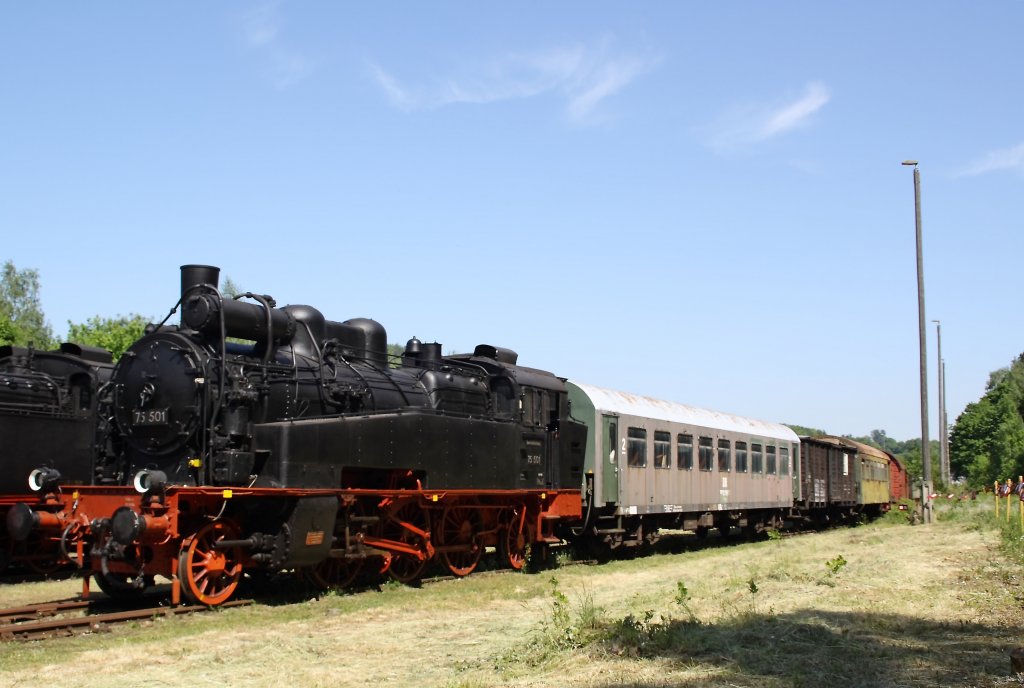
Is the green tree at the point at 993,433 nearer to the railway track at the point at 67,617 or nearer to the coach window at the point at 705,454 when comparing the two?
the coach window at the point at 705,454

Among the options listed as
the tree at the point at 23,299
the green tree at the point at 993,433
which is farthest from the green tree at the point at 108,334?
the green tree at the point at 993,433

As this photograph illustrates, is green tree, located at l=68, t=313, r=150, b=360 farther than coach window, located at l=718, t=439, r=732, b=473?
Yes

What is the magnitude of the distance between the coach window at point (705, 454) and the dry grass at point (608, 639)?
29.2 feet

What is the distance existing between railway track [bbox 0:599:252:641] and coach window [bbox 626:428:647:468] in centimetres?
925

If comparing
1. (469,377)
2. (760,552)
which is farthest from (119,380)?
(760,552)

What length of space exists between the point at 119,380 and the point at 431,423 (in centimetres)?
406

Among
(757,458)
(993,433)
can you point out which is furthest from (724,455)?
(993,433)

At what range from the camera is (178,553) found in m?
10.9

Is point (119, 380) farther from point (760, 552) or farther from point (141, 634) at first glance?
point (760, 552)

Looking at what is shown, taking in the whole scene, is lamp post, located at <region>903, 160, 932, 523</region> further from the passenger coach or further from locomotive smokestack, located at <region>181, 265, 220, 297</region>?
locomotive smokestack, located at <region>181, 265, 220, 297</region>

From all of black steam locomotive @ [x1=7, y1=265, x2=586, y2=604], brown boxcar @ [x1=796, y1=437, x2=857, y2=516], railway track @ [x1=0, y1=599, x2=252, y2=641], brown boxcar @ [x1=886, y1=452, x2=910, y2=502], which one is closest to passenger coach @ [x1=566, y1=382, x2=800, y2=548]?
brown boxcar @ [x1=796, y1=437, x2=857, y2=516]

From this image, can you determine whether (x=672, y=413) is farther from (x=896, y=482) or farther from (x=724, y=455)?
(x=896, y=482)

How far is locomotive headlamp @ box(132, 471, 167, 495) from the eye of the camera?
34.2ft

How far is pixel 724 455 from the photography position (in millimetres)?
23156
